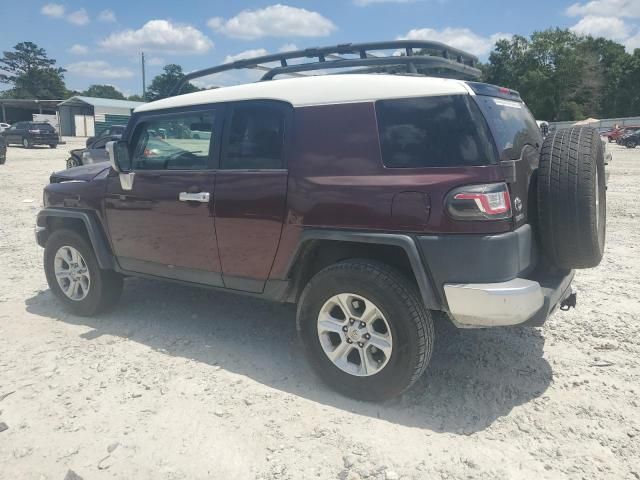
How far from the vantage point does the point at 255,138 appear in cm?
353

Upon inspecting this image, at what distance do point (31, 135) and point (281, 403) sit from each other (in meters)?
34.2

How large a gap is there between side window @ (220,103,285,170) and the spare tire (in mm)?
1663

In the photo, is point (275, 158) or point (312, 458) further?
point (275, 158)

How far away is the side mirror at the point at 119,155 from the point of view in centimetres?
414

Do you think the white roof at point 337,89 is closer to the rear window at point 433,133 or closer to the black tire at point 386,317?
the rear window at point 433,133

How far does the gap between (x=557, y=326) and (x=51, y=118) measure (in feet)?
182

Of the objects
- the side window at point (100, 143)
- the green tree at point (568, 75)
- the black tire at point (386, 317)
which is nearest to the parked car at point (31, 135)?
the side window at point (100, 143)

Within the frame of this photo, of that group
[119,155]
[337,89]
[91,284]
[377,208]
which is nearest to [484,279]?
[377,208]

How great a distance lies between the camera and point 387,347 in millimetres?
3027

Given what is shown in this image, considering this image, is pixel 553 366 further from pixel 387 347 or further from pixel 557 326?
pixel 387 347

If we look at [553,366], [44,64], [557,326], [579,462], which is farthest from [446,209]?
[44,64]

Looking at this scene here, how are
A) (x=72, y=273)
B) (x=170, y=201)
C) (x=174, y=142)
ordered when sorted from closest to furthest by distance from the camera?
(x=170, y=201) < (x=174, y=142) < (x=72, y=273)

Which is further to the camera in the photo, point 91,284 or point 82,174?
point 82,174

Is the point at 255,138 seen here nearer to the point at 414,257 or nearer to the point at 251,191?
the point at 251,191
